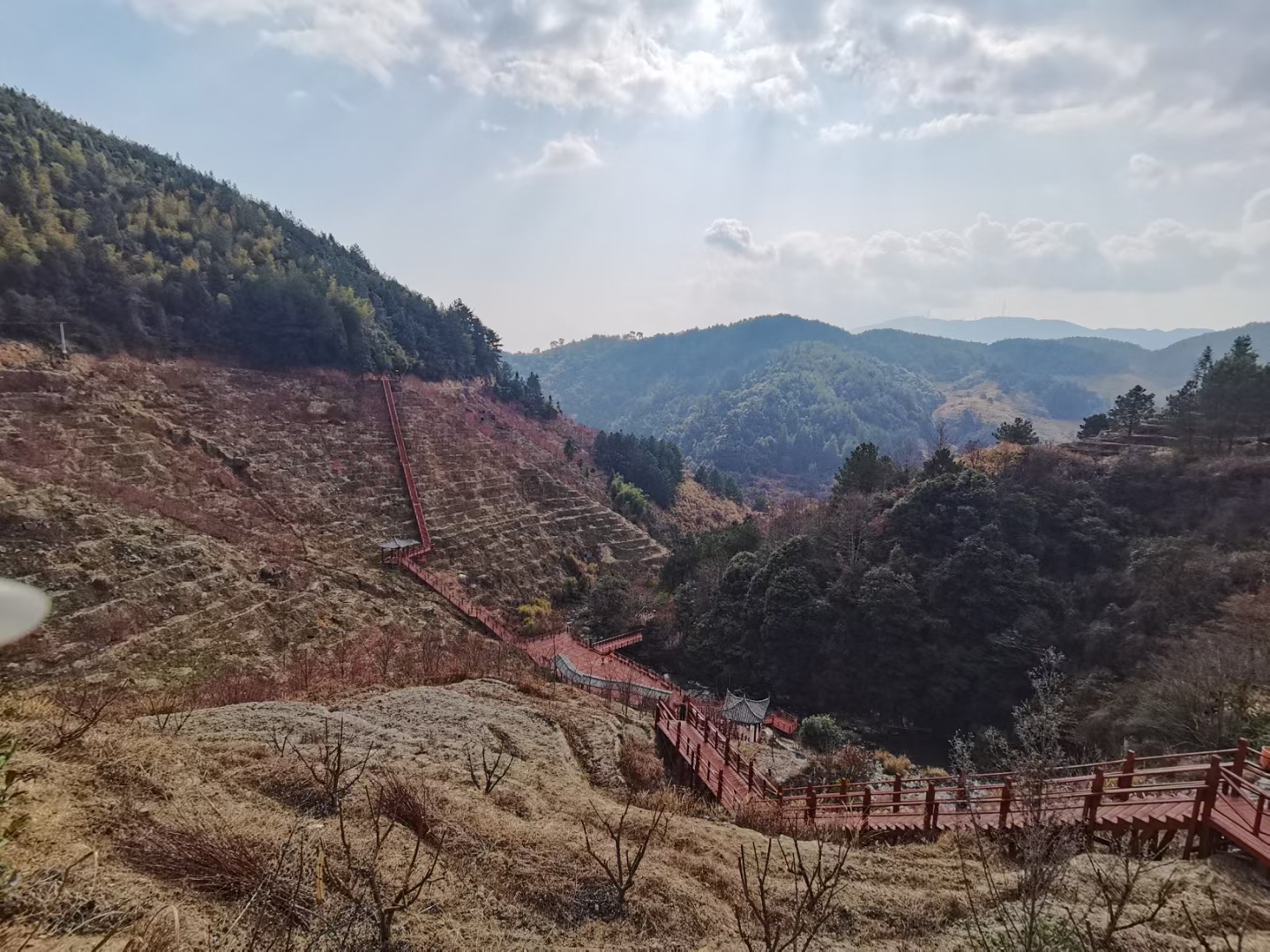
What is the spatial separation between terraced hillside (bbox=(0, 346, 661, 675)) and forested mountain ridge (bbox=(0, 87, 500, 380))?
2.23m

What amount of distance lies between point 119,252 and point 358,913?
4134 centimetres

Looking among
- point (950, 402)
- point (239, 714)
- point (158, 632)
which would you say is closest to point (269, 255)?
point (158, 632)

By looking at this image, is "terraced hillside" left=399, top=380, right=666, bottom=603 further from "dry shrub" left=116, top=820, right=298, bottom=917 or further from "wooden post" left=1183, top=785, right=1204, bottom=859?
"wooden post" left=1183, top=785, right=1204, bottom=859

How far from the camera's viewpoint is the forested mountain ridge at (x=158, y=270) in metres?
28.5

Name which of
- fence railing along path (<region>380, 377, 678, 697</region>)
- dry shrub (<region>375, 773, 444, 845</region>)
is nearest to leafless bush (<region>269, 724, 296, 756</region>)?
dry shrub (<region>375, 773, 444, 845</region>)

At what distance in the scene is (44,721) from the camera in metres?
6.67

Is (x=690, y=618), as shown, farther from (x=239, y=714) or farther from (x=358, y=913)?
(x=358, y=913)

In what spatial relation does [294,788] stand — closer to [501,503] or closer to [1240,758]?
[1240,758]

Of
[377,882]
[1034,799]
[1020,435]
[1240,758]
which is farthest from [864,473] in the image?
[377,882]

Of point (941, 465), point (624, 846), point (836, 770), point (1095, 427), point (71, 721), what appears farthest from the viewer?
point (1095, 427)

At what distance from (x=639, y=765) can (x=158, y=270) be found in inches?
1580

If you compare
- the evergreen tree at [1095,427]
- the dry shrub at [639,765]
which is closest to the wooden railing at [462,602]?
the dry shrub at [639,765]

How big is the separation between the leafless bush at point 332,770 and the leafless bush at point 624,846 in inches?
96.1

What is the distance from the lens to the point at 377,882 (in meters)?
4.56
